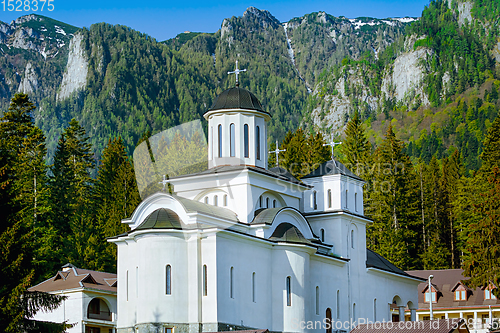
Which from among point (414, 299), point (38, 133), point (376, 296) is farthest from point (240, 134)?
point (38, 133)

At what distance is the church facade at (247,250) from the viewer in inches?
1254

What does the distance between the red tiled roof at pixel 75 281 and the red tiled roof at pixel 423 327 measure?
743 inches

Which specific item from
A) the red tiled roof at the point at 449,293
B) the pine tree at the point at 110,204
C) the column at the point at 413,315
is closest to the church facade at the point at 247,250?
the column at the point at 413,315

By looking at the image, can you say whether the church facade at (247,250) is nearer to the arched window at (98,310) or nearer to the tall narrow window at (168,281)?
the tall narrow window at (168,281)

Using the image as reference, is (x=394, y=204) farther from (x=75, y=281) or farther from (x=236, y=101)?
(x=75, y=281)

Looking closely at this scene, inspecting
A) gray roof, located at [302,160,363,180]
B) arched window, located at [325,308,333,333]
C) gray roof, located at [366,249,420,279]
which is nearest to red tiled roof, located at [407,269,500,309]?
gray roof, located at [366,249,420,279]

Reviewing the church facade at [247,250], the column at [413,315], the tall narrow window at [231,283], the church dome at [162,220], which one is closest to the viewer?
the church facade at [247,250]

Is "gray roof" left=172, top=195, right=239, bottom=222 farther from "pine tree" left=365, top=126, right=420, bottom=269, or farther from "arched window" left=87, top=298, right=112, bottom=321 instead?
"pine tree" left=365, top=126, right=420, bottom=269

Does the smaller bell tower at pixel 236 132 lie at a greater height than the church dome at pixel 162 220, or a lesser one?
greater

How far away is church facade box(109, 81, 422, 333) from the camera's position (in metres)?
31.9

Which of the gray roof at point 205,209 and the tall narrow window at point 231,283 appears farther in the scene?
the gray roof at point 205,209

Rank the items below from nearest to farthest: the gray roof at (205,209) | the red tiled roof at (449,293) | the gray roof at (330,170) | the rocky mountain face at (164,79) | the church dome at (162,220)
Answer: the church dome at (162,220)
the gray roof at (205,209)
the gray roof at (330,170)
the red tiled roof at (449,293)
the rocky mountain face at (164,79)

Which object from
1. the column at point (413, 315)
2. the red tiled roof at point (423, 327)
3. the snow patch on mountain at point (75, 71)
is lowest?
the column at point (413, 315)

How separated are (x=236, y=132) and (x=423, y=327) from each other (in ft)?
50.8
